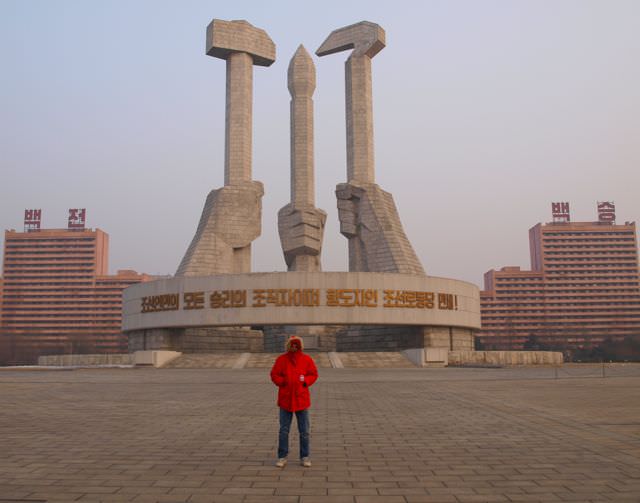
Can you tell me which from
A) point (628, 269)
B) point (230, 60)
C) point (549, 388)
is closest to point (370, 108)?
point (230, 60)

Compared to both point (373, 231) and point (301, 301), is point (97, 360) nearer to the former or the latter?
point (301, 301)

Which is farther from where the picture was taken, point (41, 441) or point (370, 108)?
point (370, 108)

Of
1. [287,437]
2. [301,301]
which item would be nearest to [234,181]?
[301,301]

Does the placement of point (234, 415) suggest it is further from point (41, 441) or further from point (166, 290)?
point (166, 290)

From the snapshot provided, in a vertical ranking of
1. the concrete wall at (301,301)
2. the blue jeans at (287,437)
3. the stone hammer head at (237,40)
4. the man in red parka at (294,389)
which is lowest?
the blue jeans at (287,437)

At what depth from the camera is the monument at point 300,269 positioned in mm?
40531

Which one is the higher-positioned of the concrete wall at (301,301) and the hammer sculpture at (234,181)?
the hammer sculpture at (234,181)

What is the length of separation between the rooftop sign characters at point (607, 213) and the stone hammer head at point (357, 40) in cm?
9962

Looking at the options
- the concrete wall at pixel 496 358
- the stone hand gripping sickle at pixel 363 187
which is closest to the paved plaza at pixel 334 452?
the concrete wall at pixel 496 358

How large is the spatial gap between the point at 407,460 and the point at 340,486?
1420mm

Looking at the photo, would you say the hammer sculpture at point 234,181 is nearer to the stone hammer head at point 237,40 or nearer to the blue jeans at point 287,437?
the stone hammer head at point 237,40

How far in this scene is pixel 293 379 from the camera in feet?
23.1

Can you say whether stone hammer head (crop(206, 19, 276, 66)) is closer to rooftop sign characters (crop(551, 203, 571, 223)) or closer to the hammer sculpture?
the hammer sculpture

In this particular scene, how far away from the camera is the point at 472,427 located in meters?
9.37
